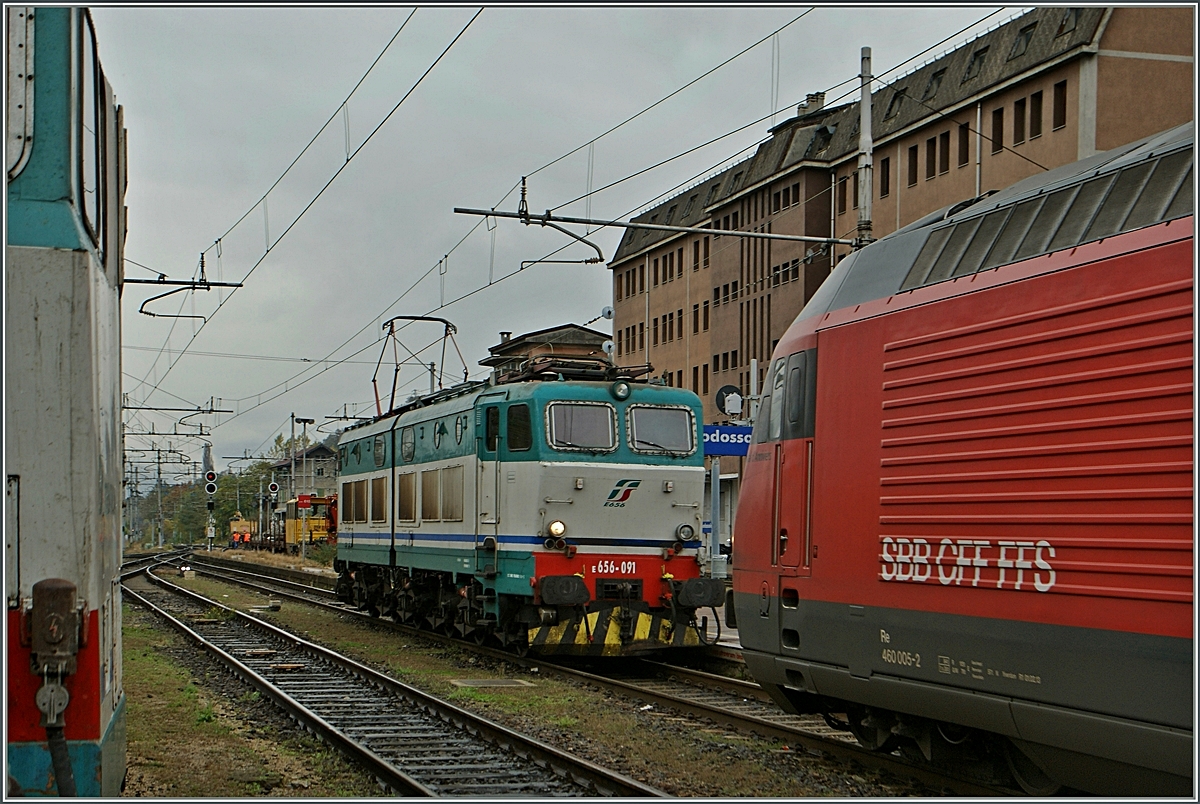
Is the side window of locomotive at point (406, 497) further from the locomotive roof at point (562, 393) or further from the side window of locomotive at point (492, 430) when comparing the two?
the side window of locomotive at point (492, 430)

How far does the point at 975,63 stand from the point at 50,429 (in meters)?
38.6

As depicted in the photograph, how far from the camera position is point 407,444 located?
20438 millimetres

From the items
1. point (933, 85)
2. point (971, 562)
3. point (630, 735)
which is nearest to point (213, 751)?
point (630, 735)

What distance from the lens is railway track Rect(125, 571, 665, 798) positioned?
8812mm

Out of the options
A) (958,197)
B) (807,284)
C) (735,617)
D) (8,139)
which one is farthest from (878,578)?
(807,284)

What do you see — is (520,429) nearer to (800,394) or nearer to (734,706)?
(734,706)

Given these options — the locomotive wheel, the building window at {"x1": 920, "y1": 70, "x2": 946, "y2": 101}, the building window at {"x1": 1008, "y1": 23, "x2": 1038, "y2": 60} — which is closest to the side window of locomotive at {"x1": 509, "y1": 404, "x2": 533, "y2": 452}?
the locomotive wheel

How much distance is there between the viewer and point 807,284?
152ft

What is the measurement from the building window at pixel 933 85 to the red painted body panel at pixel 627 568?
29439 mm

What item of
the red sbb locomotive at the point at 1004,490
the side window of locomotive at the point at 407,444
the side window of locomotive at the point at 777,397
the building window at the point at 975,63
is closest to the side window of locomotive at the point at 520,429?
the side window of locomotive at the point at 407,444

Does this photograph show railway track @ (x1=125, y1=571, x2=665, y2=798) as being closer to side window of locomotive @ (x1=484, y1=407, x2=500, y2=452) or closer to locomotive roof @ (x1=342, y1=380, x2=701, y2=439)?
side window of locomotive @ (x1=484, y1=407, x2=500, y2=452)

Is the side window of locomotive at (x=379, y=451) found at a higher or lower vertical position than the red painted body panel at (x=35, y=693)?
higher

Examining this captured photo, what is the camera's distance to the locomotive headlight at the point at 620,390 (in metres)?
16.1

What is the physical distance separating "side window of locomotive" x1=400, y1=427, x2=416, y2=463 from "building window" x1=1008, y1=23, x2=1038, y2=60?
80.7 feet
